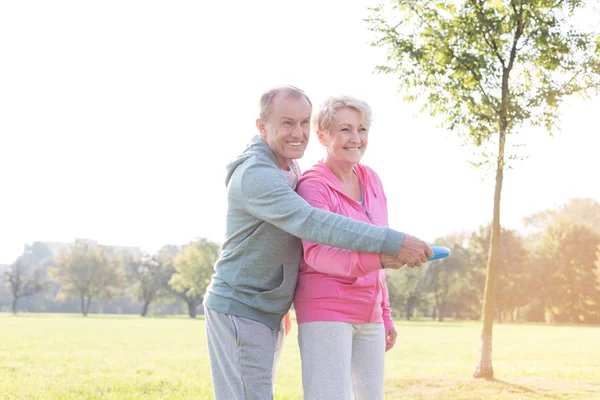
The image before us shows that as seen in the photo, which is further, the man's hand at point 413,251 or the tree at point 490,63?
the tree at point 490,63

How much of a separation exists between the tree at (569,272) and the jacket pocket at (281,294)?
55199mm

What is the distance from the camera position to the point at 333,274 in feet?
10.1

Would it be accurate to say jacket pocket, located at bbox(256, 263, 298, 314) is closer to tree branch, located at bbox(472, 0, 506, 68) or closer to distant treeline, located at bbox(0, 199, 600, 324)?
tree branch, located at bbox(472, 0, 506, 68)

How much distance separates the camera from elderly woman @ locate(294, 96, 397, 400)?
3.12 metres

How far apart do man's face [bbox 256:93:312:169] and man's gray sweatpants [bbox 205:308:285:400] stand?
0.88 m

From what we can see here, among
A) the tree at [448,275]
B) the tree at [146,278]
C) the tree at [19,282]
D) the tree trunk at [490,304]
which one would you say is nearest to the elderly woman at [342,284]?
the tree trunk at [490,304]

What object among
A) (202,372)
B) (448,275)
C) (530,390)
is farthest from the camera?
(448,275)

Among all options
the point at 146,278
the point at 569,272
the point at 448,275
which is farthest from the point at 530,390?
the point at 146,278

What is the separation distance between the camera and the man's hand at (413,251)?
283 centimetres

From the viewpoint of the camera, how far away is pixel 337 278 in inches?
125

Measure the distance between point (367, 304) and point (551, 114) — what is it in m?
9.19

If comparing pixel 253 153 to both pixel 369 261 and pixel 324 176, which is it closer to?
pixel 324 176

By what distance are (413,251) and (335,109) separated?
899 millimetres

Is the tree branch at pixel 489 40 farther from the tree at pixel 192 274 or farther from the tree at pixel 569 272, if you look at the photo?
the tree at pixel 192 274
